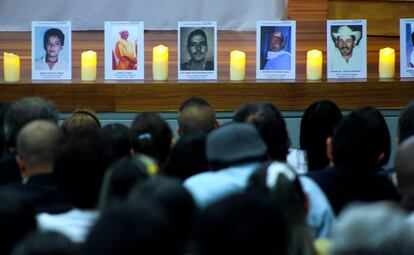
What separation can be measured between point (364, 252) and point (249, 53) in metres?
5.33

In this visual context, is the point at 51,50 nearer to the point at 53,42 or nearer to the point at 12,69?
the point at 53,42

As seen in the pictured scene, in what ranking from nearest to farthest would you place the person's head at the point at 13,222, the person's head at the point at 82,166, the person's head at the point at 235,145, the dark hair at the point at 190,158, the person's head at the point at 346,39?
1. the person's head at the point at 13,222
2. the person's head at the point at 82,166
3. the person's head at the point at 235,145
4. the dark hair at the point at 190,158
5. the person's head at the point at 346,39

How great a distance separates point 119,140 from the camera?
152 inches

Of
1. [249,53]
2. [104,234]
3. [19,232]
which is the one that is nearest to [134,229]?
[104,234]

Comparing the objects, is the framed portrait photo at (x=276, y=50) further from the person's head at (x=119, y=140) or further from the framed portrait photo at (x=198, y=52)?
the person's head at (x=119, y=140)

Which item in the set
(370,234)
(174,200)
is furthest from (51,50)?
(370,234)

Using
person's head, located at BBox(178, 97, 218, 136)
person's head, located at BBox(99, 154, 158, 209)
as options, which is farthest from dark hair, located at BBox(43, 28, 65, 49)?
A: person's head, located at BBox(99, 154, 158, 209)

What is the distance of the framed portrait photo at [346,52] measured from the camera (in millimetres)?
5961

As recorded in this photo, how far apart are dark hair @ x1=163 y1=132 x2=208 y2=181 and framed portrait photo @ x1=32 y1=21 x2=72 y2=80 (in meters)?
2.27

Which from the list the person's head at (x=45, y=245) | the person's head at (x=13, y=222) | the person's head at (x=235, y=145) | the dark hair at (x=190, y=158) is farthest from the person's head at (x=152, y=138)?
the person's head at (x=45, y=245)

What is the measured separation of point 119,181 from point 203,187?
40 cm

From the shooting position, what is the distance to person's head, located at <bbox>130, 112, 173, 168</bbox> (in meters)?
3.86

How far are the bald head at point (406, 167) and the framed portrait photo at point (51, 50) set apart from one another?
3.07 meters

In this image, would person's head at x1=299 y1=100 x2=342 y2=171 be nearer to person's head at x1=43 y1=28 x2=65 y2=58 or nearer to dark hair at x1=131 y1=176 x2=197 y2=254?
person's head at x1=43 y1=28 x2=65 y2=58
